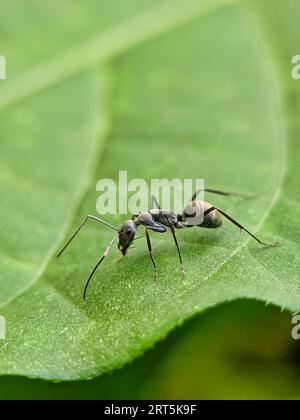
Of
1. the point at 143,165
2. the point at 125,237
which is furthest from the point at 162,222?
the point at 143,165

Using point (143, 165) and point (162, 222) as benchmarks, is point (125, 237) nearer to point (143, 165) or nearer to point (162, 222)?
point (162, 222)

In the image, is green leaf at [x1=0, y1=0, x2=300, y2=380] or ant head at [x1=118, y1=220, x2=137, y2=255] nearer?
green leaf at [x1=0, y1=0, x2=300, y2=380]

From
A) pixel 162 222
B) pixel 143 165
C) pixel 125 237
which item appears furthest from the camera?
pixel 143 165

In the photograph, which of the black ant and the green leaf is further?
the black ant

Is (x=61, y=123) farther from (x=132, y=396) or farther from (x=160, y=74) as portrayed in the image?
(x=132, y=396)

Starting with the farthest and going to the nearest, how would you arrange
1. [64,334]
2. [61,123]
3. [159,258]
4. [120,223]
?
[61,123] → [120,223] → [159,258] → [64,334]

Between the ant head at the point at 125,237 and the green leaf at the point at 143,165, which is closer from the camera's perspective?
the green leaf at the point at 143,165

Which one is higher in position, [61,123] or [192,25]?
[192,25]

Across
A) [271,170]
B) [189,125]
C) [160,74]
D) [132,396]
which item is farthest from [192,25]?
[132,396]
